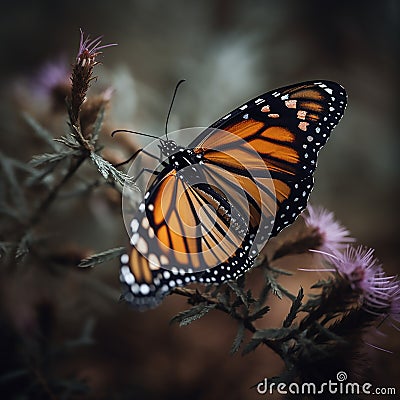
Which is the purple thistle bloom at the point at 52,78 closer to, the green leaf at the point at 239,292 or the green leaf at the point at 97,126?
the green leaf at the point at 97,126

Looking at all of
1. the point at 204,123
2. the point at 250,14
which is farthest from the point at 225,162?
the point at 250,14

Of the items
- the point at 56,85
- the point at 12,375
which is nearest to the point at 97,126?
the point at 56,85

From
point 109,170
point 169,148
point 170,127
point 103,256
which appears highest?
point 170,127

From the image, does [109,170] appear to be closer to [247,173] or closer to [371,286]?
Answer: [247,173]

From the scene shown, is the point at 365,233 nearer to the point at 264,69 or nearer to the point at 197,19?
the point at 264,69

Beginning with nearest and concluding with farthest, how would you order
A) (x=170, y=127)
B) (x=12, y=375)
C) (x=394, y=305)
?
(x=394, y=305), (x=12, y=375), (x=170, y=127)

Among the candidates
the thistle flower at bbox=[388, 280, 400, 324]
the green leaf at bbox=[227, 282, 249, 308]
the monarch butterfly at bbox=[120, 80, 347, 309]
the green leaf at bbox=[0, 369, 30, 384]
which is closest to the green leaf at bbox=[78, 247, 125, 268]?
the monarch butterfly at bbox=[120, 80, 347, 309]

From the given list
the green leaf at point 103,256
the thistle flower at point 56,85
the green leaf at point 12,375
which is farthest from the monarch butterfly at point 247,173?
the green leaf at point 12,375
